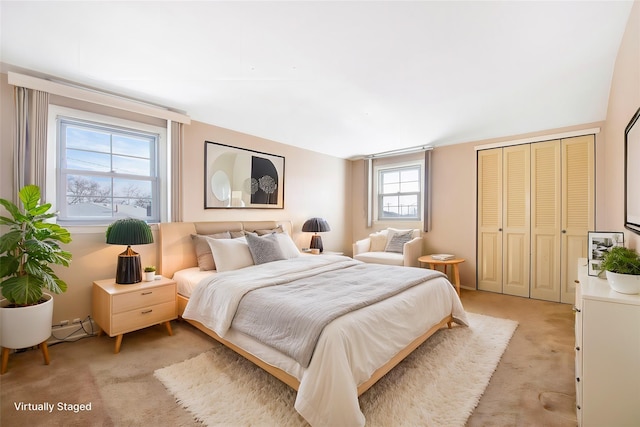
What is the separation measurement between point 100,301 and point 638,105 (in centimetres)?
421

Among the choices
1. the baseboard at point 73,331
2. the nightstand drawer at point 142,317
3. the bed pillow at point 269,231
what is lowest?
the baseboard at point 73,331

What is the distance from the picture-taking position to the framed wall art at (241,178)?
3.68 meters

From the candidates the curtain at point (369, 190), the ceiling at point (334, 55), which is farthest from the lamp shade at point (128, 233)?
the curtain at point (369, 190)

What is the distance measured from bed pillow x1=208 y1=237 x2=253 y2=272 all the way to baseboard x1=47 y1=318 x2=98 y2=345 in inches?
50.4

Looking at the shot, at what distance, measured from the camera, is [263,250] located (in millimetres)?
3236

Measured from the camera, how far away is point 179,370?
7.01 feet

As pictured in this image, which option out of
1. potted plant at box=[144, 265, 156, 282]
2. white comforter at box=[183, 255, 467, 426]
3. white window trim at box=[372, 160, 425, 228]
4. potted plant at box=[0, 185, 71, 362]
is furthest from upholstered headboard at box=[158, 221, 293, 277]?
white window trim at box=[372, 160, 425, 228]

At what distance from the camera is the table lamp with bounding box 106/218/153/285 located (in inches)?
99.9

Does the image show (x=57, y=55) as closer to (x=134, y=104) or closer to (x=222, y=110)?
(x=134, y=104)

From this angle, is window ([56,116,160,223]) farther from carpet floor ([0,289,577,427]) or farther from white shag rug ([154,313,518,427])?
white shag rug ([154,313,518,427])

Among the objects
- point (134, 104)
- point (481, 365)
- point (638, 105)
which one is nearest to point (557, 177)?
point (638, 105)

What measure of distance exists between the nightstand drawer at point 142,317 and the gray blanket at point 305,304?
3.32 feet

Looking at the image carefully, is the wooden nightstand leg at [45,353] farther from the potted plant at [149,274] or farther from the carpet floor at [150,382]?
the potted plant at [149,274]

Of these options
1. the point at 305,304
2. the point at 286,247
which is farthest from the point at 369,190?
the point at 305,304
